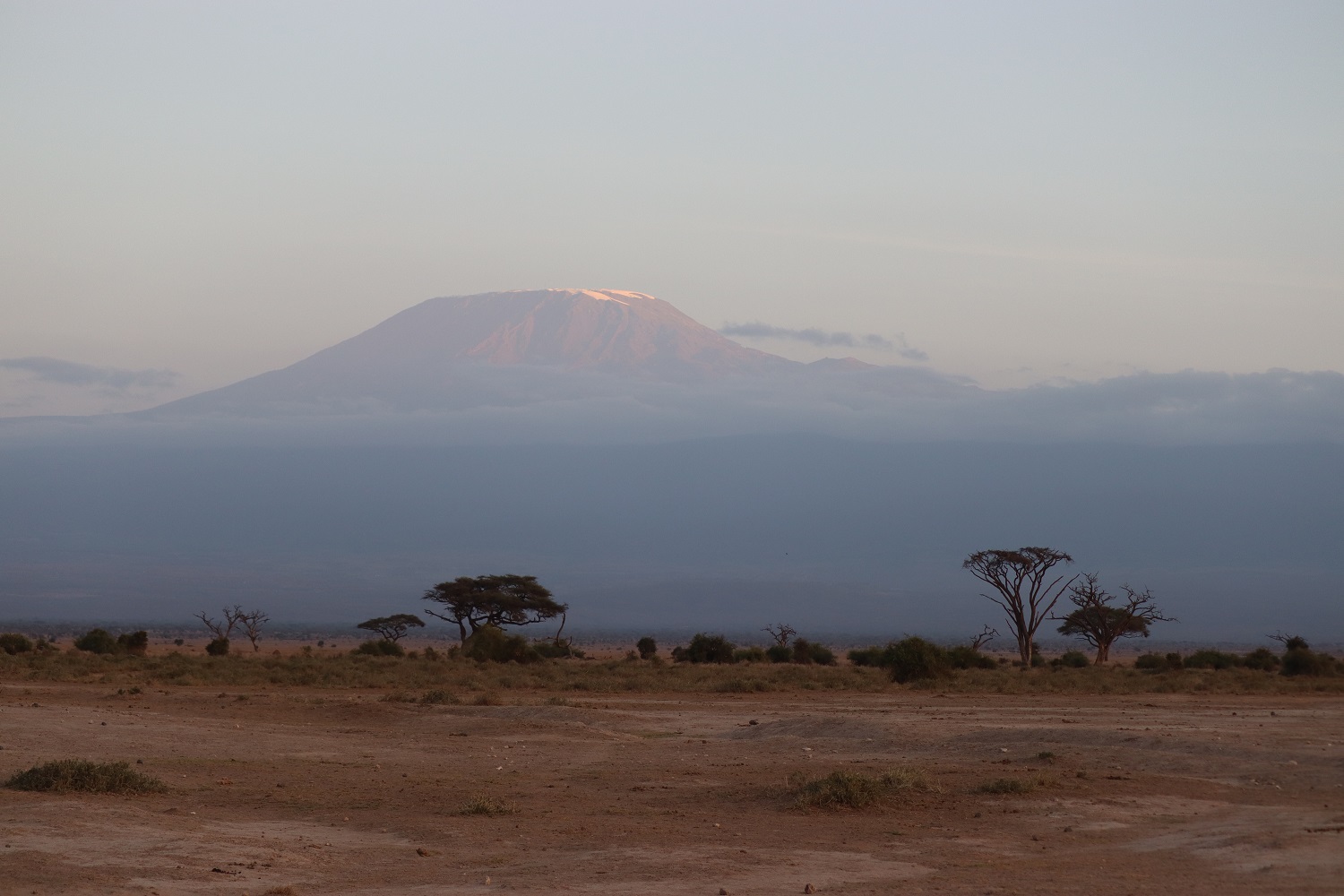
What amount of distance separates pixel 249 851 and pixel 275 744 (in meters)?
9.14

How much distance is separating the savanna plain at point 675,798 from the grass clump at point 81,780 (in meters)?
0.18

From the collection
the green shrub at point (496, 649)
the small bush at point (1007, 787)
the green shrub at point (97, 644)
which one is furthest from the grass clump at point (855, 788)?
the green shrub at point (97, 644)

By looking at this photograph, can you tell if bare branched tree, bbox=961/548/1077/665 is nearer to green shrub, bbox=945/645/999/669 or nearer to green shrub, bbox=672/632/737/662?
green shrub, bbox=945/645/999/669

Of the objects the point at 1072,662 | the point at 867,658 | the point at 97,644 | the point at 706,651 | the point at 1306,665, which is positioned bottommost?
the point at 97,644

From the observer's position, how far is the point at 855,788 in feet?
45.8

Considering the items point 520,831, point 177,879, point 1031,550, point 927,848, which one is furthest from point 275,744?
point 1031,550

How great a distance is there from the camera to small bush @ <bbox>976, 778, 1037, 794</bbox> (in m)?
14.2

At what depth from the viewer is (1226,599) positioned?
183750 mm

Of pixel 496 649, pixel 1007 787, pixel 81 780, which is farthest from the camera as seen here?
pixel 496 649

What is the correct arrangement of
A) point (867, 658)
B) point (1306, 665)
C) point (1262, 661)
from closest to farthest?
point (1306, 665)
point (1262, 661)
point (867, 658)

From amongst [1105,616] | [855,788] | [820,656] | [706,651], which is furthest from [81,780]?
[1105,616]

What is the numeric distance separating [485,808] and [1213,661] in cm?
4078

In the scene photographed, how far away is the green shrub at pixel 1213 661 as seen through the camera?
46781 mm

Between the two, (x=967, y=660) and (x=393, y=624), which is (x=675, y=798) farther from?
(x=393, y=624)
